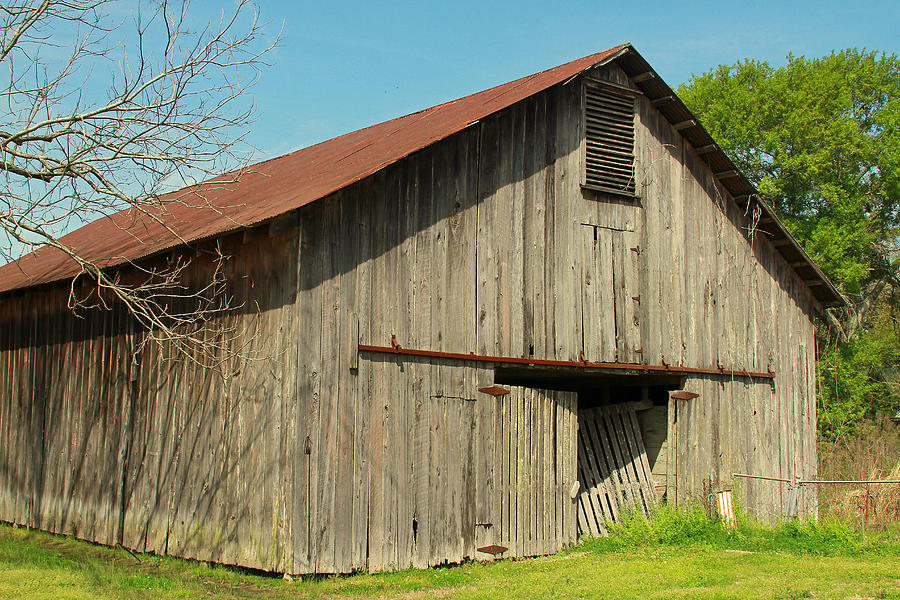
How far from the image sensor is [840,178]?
1286 inches

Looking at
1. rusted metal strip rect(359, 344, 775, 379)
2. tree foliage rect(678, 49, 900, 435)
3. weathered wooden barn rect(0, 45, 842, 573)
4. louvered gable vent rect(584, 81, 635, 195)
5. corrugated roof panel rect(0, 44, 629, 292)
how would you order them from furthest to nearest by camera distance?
tree foliage rect(678, 49, 900, 435)
louvered gable vent rect(584, 81, 635, 195)
rusted metal strip rect(359, 344, 775, 379)
corrugated roof panel rect(0, 44, 629, 292)
weathered wooden barn rect(0, 45, 842, 573)

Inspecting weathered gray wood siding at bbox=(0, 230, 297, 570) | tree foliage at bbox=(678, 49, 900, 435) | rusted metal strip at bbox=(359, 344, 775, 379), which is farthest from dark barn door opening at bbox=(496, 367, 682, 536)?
tree foliage at bbox=(678, 49, 900, 435)

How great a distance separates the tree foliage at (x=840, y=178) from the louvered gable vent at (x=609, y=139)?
64.6 ft

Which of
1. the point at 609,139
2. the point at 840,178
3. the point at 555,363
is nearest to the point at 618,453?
the point at 555,363

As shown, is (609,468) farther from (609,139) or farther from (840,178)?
(840,178)

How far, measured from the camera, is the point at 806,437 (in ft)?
55.0

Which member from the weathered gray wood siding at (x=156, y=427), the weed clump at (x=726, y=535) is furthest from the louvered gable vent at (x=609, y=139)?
the weathered gray wood siding at (x=156, y=427)

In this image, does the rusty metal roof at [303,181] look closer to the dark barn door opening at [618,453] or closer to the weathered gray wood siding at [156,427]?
the weathered gray wood siding at [156,427]

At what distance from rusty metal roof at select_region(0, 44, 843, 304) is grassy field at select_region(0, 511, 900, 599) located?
12.5 ft

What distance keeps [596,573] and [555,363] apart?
3.06m

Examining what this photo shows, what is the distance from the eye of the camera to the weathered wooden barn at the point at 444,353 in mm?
10891

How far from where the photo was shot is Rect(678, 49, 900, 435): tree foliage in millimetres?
32250

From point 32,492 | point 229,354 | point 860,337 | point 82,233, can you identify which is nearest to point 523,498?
point 229,354

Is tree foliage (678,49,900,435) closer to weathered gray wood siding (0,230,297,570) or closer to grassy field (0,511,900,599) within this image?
grassy field (0,511,900,599)
